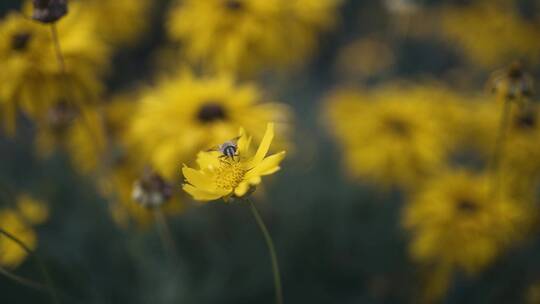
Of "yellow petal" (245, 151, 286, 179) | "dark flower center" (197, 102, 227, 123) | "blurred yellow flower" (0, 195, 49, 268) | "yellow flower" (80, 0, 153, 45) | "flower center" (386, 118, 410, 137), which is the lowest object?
"yellow petal" (245, 151, 286, 179)

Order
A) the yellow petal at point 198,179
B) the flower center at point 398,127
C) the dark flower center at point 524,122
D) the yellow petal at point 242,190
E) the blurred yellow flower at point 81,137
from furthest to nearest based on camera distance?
1. the flower center at point 398,127
2. the blurred yellow flower at point 81,137
3. the dark flower center at point 524,122
4. the yellow petal at point 198,179
5. the yellow petal at point 242,190

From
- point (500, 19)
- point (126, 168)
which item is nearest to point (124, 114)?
point (126, 168)

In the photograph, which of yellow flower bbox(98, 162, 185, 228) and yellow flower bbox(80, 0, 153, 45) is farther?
yellow flower bbox(80, 0, 153, 45)

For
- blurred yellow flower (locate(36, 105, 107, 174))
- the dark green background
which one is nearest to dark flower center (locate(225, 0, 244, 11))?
blurred yellow flower (locate(36, 105, 107, 174))

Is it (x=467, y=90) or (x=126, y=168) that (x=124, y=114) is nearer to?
(x=126, y=168)

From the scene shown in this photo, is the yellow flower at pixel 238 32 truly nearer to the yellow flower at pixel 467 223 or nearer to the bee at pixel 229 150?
the yellow flower at pixel 467 223

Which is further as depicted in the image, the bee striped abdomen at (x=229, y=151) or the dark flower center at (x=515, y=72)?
the dark flower center at (x=515, y=72)

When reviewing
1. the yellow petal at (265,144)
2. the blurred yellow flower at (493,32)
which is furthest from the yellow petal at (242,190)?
the blurred yellow flower at (493,32)

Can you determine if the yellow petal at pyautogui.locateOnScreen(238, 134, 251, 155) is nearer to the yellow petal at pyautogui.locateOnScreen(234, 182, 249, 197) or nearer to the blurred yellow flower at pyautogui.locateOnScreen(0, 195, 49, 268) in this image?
the yellow petal at pyautogui.locateOnScreen(234, 182, 249, 197)
